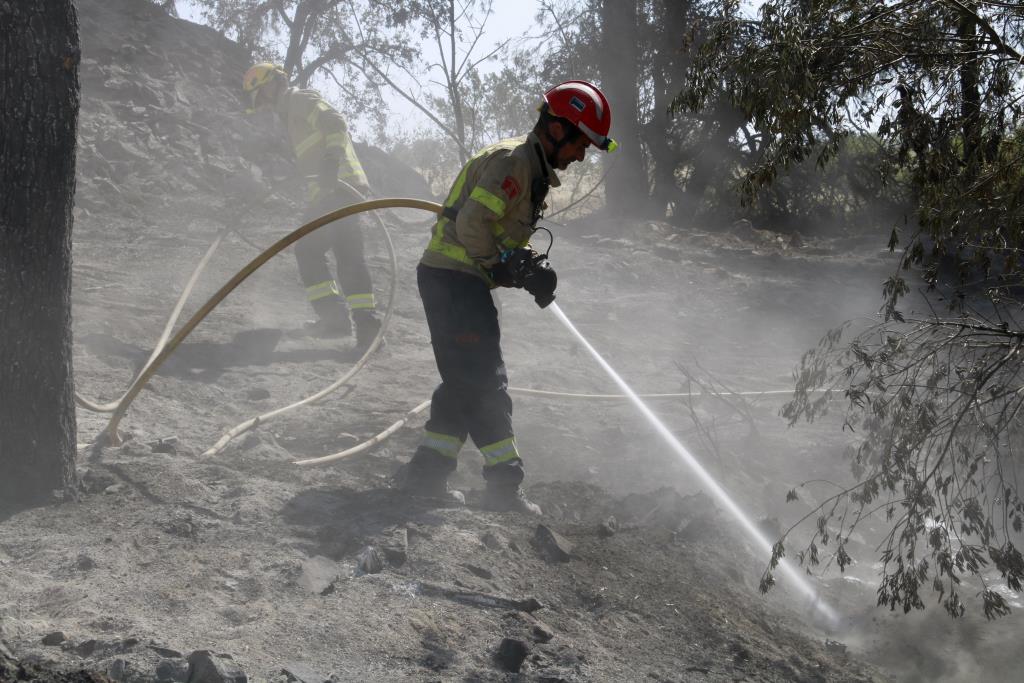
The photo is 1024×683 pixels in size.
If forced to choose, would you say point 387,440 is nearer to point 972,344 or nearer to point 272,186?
point 972,344

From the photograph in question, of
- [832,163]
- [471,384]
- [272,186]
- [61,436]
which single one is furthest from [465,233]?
[832,163]

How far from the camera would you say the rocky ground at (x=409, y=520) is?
9.72 ft

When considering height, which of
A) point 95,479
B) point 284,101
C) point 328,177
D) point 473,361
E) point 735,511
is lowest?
point 735,511

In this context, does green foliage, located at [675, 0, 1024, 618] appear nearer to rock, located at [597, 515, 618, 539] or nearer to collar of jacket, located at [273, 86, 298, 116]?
rock, located at [597, 515, 618, 539]

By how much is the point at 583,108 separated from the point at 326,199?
13.2 feet

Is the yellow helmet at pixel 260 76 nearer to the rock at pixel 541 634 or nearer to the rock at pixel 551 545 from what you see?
the rock at pixel 551 545

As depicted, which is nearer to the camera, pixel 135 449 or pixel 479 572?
pixel 479 572

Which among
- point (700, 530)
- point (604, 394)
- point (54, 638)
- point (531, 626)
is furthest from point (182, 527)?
point (604, 394)

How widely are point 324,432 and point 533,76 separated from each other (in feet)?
38.8

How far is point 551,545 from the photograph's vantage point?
3967mm

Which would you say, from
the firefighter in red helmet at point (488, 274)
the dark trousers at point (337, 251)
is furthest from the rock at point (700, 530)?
the dark trousers at point (337, 251)

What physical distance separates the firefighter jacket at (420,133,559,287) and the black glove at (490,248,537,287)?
6cm

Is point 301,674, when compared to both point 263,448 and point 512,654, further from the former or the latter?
point 263,448

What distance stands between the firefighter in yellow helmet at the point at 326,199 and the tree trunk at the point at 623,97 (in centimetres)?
769
